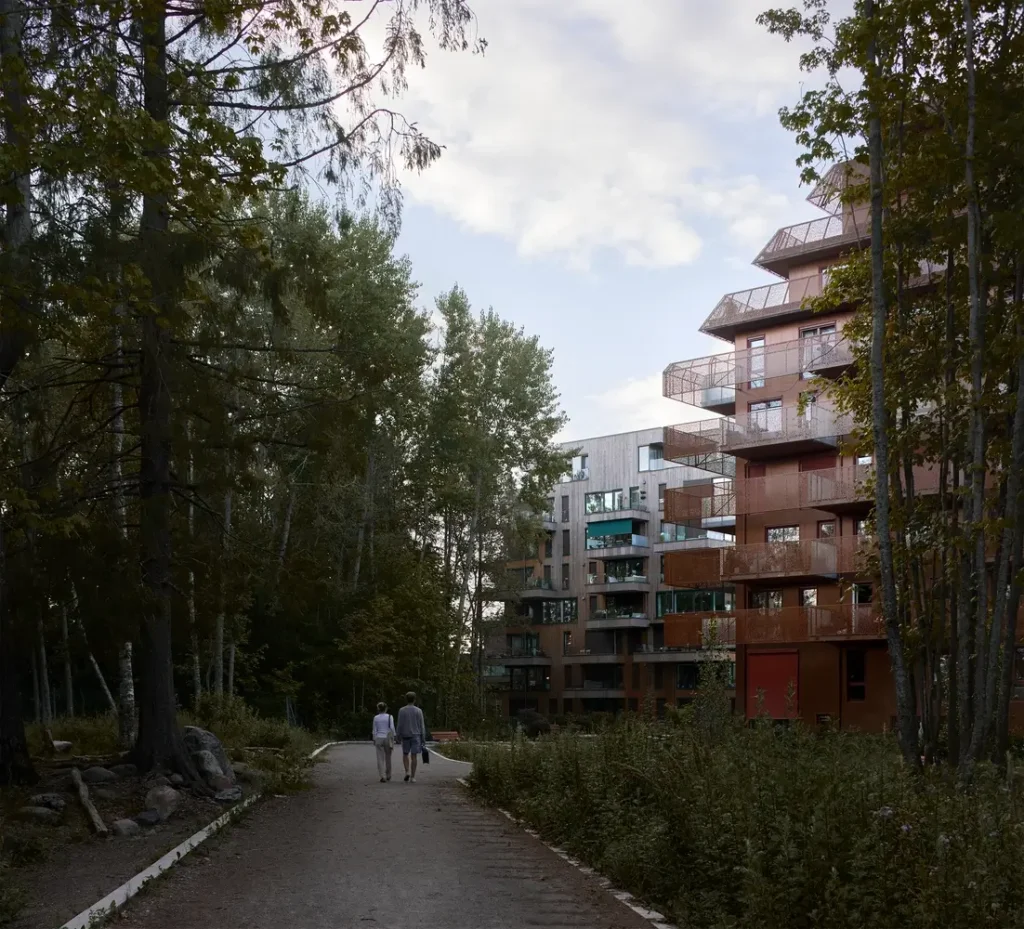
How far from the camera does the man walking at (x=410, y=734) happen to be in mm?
24328

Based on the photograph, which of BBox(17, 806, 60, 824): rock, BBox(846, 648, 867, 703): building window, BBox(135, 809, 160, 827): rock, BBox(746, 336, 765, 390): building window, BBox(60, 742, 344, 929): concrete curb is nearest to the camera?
BBox(60, 742, 344, 929): concrete curb

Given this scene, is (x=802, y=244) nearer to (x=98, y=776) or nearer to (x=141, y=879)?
(x=98, y=776)

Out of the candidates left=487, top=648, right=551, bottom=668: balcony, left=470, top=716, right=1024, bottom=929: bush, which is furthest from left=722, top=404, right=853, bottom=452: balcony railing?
left=487, top=648, right=551, bottom=668: balcony

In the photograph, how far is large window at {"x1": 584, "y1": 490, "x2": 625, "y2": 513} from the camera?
86938 mm

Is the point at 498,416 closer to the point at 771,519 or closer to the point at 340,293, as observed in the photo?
the point at 340,293

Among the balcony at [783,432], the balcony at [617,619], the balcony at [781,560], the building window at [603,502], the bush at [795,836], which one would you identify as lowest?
the bush at [795,836]

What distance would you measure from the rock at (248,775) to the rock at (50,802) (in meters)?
5.04

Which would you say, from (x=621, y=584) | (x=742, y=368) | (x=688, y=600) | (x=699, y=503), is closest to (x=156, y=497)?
(x=699, y=503)

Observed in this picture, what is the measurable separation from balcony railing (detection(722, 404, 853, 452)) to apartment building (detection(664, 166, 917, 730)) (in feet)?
0.13

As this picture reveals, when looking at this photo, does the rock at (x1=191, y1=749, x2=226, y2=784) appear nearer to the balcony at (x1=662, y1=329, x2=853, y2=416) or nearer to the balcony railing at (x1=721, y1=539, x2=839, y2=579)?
the balcony railing at (x1=721, y1=539, x2=839, y2=579)

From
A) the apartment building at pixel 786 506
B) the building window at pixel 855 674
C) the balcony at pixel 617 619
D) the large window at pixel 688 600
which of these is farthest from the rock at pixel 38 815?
the balcony at pixel 617 619

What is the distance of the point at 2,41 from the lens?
12531 mm

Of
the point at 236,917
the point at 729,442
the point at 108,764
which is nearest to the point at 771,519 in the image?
the point at 729,442

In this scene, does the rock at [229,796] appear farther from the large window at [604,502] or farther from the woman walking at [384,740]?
the large window at [604,502]
